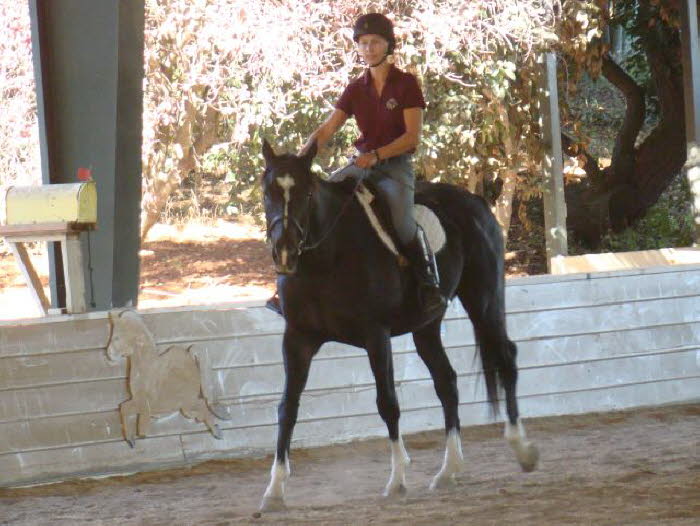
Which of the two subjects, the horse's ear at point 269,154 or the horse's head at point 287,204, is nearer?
the horse's head at point 287,204

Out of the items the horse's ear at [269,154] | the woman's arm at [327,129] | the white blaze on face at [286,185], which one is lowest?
the white blaze on face at [286,185]

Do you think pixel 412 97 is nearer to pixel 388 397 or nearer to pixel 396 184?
pixel 396 184

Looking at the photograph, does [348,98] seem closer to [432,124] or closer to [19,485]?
[19,485]

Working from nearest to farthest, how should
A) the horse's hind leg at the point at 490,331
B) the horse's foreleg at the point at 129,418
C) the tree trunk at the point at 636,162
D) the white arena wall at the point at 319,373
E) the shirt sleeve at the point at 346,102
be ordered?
1. the shirt sleeve at the point at 346,102
2. the white arena wall at the point at 319,373
3. the horse's foreleg at the point at 129,418
4. the horse's hind leg at the point at 490,331
5. the tree trunk at the point at 636,162

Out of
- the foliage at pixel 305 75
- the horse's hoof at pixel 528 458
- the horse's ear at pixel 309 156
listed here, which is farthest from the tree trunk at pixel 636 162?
the horse's ear at pixel 309 156

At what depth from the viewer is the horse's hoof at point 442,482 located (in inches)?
208

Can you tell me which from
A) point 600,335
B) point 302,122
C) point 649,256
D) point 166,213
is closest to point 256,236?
point 166,213

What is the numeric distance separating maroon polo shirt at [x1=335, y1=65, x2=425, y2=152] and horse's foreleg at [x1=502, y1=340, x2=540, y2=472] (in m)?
1.68

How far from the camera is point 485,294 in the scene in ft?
20.2

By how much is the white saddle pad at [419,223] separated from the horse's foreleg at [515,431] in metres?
1.01

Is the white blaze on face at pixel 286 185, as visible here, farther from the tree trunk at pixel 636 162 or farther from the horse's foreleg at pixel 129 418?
the tree trunk at pixel 636 162

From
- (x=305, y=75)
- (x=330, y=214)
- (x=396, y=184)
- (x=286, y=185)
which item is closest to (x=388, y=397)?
(x=330, y=214)

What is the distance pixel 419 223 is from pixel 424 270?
31cm

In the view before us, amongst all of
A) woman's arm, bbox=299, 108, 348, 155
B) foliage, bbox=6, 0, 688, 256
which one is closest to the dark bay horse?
woman's arm, bbox=299, 108, 348, 155
